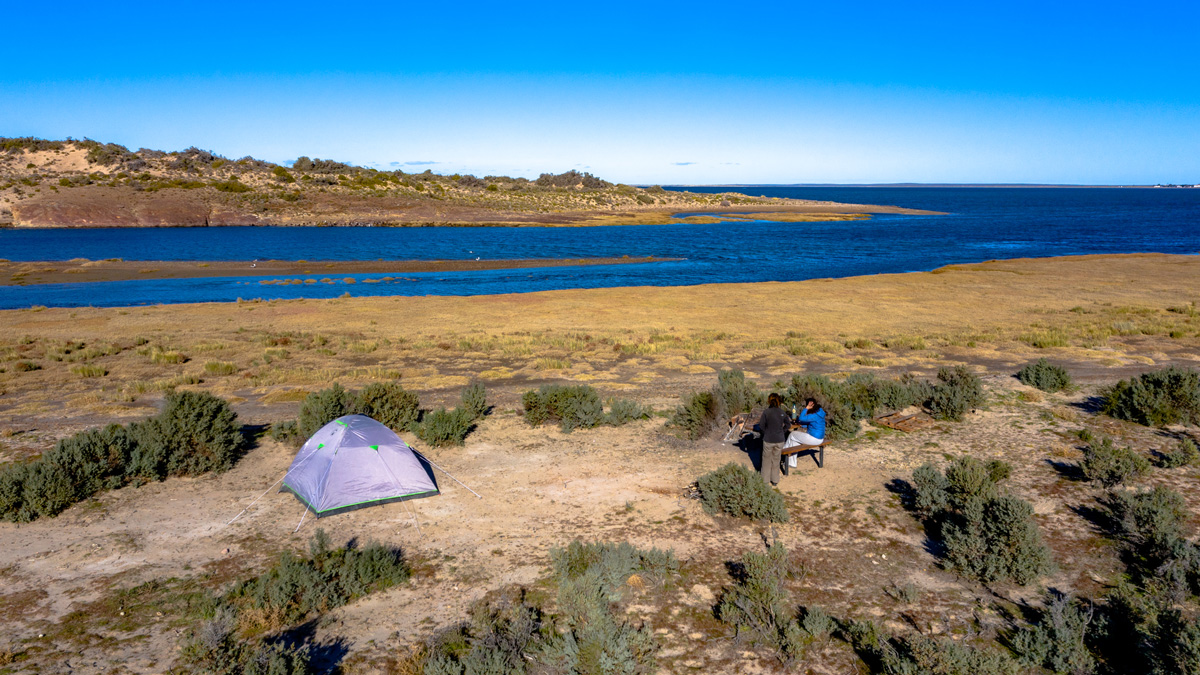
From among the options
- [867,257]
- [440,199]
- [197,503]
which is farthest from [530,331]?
[440,199]

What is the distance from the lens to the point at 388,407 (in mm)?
13594

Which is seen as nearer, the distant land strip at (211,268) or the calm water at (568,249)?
the calm water at (568,249)

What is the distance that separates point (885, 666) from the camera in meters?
6.11

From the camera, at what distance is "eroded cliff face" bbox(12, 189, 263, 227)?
281 feet

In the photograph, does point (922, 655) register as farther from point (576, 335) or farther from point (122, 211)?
point (122, 211)

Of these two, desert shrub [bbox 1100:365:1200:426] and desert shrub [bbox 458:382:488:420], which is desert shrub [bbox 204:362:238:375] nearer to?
desert shrub [bbox 458:382:488:420]

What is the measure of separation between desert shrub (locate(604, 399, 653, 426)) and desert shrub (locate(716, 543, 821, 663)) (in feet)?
19.9

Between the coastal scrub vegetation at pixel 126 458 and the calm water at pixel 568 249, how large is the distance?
108 ft

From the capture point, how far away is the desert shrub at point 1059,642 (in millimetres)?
6105

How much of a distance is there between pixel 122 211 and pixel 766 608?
4218 inches

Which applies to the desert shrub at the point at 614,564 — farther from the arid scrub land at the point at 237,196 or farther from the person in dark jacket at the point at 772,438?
the arid scrub land at the point at 237,196

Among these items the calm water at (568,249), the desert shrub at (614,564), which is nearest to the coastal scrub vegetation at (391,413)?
the desert shrub at (614,564)

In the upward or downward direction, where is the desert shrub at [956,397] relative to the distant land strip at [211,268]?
upward

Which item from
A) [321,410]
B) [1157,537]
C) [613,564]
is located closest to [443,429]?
[321,410]
